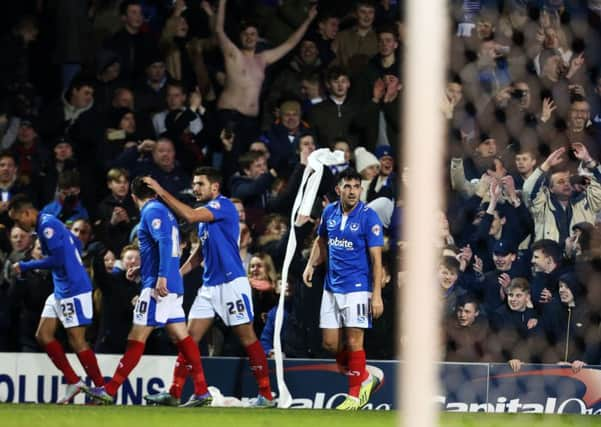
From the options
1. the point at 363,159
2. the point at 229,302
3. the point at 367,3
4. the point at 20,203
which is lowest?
the point at 229,302

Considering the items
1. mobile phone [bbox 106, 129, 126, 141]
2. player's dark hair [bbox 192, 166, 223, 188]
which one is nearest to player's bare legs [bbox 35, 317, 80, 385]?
player's dark hair [bbox 192, 166, 223, 188]

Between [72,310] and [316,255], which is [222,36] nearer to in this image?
[316,255]

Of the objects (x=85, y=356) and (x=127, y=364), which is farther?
(x=85, y=356)

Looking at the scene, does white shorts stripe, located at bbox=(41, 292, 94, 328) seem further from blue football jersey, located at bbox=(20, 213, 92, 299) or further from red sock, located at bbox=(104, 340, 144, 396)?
red sock, located at bbox=(104, 340, 144, 396)

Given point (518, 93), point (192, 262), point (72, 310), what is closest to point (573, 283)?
point (518, 93)

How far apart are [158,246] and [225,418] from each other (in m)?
1.48

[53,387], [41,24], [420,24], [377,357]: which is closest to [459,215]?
[420,24]

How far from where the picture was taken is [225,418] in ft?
26.3

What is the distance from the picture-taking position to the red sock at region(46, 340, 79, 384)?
31.3ft

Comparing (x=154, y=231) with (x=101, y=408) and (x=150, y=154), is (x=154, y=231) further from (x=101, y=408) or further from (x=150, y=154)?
(x=150, y=154)

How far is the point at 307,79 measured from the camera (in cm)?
1164

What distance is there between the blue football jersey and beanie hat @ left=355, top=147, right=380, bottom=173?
216 cm

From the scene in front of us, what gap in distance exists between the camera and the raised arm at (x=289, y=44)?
1182cm

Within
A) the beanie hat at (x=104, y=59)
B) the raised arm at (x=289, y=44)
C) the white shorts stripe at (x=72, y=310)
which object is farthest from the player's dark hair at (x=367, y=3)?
the white shorts stripe at (x=72, y=310)
